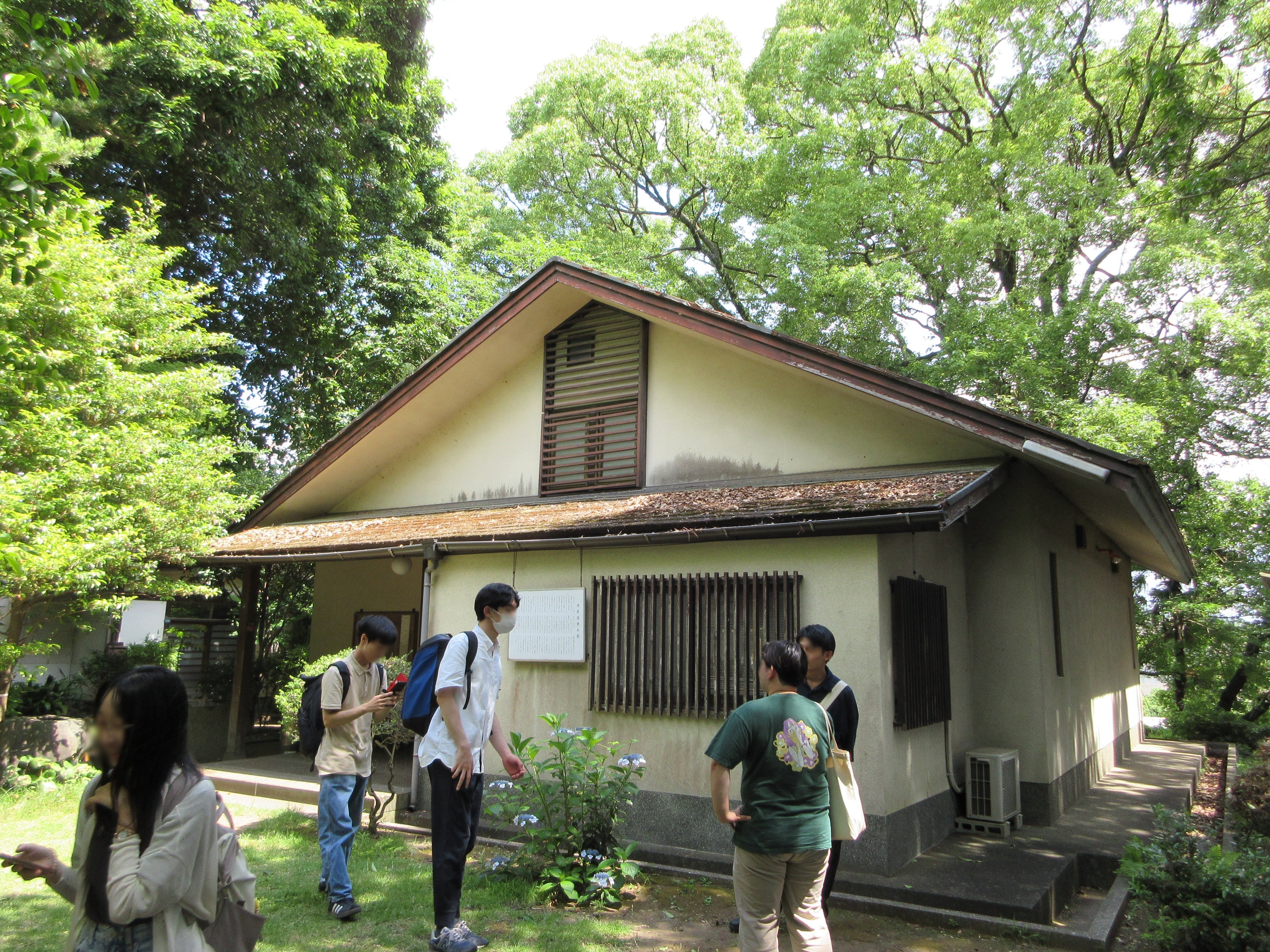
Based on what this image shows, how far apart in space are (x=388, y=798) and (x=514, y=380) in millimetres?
5334

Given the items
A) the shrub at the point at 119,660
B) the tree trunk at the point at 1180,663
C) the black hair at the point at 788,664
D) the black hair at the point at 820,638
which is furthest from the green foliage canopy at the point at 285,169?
the tree trunk at the point at 1180,663

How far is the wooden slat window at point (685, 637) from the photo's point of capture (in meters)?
7.19

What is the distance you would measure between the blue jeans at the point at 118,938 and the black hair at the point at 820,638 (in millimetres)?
3681

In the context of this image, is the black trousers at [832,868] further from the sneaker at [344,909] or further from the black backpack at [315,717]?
the black backpack at [315,717]

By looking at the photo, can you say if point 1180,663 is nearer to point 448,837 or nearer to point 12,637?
point 448,837

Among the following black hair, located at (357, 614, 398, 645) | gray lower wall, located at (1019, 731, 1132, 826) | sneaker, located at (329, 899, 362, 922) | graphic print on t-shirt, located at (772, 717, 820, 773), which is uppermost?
black hair, located at (357, 614, 398, 645)

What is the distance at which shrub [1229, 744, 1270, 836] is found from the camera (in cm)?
773

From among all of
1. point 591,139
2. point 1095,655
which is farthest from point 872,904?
point 591,139

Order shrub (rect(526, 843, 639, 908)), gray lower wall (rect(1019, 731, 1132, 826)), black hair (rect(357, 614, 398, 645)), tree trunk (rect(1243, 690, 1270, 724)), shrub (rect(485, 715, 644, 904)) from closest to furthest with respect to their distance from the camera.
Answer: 1. black hair (rect(357, 614, 398, 645))
2. shrub (rect(526, 843, 639, 908))
3. shrub (rect(485, 715, 644, 904))
4. gray lower wall (rect(1019, 731, 1132, 826))
5. tree trunk (rect(1243, 690, 1270, 724))

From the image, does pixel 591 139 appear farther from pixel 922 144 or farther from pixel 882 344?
pixel 882 344

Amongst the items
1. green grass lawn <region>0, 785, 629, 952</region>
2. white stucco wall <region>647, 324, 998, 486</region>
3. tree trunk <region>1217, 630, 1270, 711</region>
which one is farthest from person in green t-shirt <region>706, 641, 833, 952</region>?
tree trunk <region>1217, 630, 1270, 711</region>

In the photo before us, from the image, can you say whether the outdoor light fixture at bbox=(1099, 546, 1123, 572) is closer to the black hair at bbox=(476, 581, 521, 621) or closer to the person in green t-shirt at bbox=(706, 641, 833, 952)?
the person in green t-shirt at bbox=(706, 641, 833, 952)

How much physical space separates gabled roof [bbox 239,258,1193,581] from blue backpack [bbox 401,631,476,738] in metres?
4.68

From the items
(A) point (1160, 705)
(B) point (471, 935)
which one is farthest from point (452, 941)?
(A) point (1160, 705)
